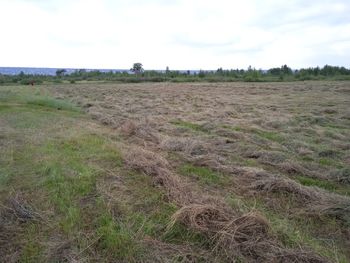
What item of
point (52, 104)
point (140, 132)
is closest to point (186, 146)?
point (140, 132)

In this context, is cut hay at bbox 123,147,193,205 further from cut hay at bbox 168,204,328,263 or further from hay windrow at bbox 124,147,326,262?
cut hay at bbox 168,204,328,263

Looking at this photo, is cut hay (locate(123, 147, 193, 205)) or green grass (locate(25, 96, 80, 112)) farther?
green grass (locate(25, 96, 80, 112))

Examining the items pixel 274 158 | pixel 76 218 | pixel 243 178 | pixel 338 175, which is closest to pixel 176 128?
pixel 274 158

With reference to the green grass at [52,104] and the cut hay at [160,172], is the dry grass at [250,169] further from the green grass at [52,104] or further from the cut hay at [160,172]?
the green grass at [52,104]

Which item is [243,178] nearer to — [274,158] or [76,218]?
[274,158]

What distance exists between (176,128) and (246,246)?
20.1 ft

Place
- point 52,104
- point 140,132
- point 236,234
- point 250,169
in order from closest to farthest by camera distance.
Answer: point 236,234, point 250,169, point 140,132, point 52,104

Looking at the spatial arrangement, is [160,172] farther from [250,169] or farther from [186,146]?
[186,146]

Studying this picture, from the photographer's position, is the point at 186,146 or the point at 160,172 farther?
the point at 186,146

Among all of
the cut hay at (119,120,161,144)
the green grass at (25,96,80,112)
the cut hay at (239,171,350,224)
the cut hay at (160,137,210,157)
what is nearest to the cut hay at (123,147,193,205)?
the cut hay at (160,137,210,157)

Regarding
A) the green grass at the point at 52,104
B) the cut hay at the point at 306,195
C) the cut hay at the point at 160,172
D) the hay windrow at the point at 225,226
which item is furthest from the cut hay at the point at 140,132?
the green grass at the point at 52,104

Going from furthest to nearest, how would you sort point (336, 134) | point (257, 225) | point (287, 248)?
1. point (336, 134)
2. point (257, 225)
3. point (287, 248)

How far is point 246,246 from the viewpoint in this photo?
9.53 feet

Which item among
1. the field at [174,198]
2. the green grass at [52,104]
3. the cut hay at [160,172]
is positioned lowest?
the green grass at [52,104]
